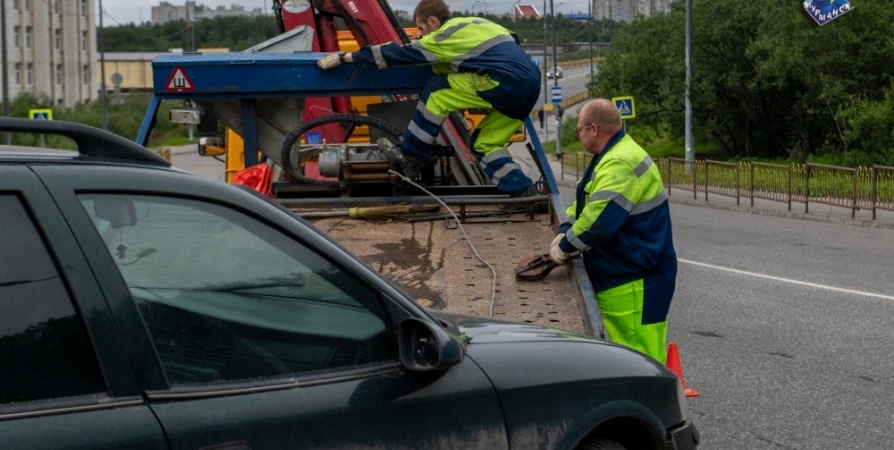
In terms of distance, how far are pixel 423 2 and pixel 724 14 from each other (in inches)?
1428

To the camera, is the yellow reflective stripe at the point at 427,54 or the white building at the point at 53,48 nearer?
the yellow reflective stripe at the point at 427,54

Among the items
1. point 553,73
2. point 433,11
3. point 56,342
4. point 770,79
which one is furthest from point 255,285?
point 553,73

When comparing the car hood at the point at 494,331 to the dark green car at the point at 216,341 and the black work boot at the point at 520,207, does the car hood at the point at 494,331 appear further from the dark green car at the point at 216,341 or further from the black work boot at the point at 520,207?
the black work boot at the point at 520,207

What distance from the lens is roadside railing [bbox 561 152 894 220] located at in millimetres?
23797

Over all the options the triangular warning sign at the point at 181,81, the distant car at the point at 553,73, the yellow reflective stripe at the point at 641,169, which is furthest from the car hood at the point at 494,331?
the distant car at the point at 553,73

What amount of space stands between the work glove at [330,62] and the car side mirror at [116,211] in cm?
424

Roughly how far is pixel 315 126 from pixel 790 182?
66.8ft

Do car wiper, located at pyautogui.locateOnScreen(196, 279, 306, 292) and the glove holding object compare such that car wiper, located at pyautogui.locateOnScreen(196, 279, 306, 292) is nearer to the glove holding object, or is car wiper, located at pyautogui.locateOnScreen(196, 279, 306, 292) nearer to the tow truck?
the tow truck

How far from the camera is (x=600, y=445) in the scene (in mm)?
4113

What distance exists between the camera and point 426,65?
7520 millimetres

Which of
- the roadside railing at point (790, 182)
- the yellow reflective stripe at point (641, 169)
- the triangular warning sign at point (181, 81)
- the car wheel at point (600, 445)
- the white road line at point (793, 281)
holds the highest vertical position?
the triangular warning sign at point (181, 81)

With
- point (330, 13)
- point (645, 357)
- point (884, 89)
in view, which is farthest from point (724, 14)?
point (645, 357)

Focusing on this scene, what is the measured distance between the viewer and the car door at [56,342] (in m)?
2.81

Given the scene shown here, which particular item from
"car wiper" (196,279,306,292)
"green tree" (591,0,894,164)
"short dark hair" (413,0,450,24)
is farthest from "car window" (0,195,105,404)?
"green tree" (591,0,894,164)
